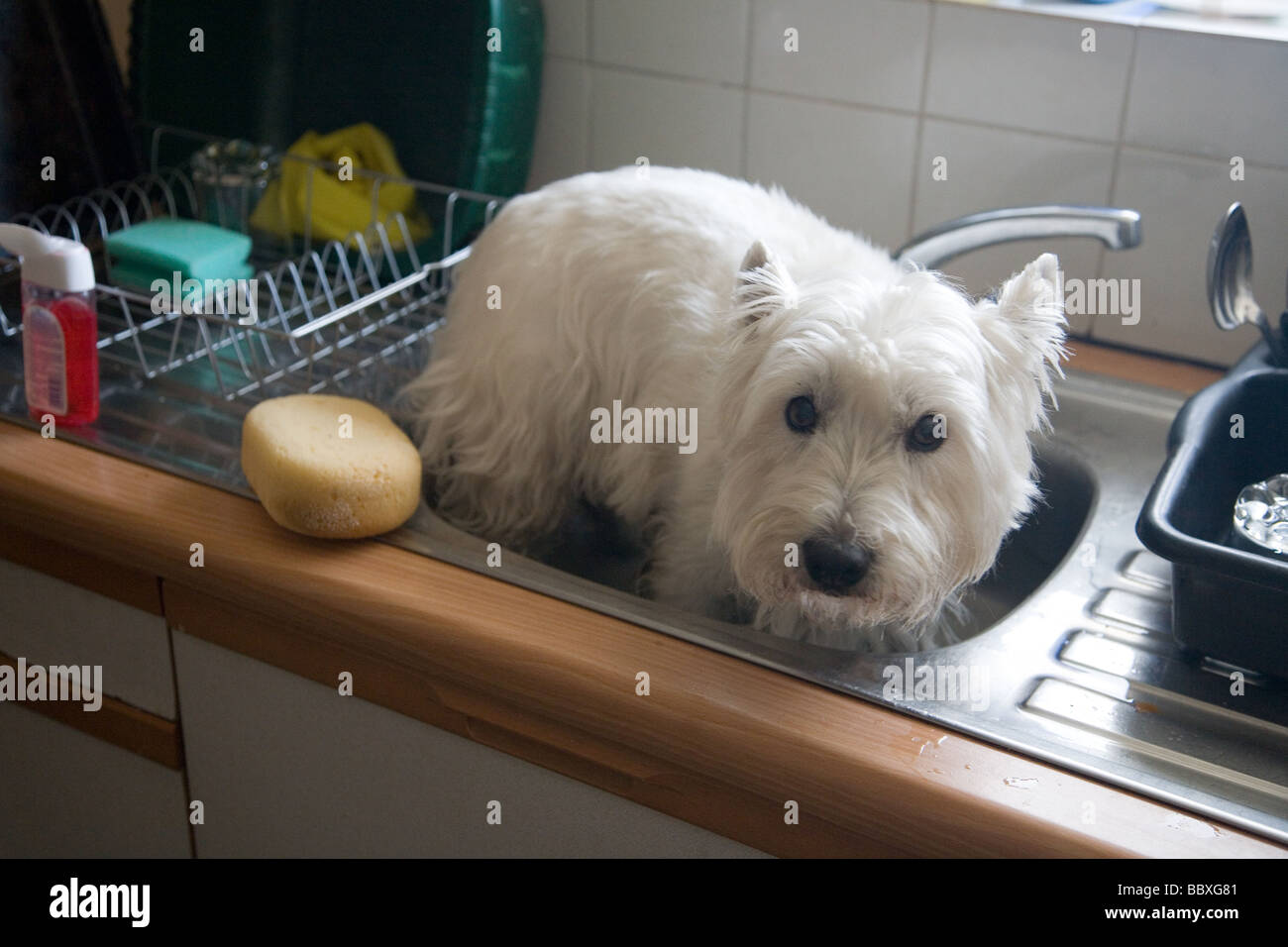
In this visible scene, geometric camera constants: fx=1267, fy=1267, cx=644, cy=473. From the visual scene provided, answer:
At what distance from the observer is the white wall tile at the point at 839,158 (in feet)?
4.75

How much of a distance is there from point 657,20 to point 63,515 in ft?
2.91

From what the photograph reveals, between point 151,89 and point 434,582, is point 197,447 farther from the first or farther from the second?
point 151,89

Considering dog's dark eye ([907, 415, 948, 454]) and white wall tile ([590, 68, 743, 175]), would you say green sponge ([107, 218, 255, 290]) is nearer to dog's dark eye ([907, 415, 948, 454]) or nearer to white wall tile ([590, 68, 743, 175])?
white wall tile ([590, 68, 743, 175])

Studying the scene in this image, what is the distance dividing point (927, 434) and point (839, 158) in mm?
641

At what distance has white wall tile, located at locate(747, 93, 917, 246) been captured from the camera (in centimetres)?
145

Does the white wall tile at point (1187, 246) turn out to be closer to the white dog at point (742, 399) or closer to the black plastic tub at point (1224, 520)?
the black plastic tub at point (1224, 520)

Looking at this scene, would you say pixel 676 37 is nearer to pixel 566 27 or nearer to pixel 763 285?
pixel 566 27

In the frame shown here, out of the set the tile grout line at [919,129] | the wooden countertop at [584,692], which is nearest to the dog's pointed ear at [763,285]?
the wooden countertop at [584,692]

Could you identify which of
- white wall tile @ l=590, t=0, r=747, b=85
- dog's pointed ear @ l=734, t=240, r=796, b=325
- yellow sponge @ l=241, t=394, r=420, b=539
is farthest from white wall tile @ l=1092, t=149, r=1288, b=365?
yellow sponge @ l=241, t=394, r=420, b=539

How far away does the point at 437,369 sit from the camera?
4.25 feet

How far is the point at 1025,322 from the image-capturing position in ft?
3.17

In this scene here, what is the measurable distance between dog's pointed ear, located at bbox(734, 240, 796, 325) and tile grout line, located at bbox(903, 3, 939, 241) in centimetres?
51

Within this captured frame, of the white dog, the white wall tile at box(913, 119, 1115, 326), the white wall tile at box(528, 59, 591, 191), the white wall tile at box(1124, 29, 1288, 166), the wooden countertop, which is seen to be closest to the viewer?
the wooden countertop

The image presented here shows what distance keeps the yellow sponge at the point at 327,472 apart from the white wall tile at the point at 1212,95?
844 millimetres
